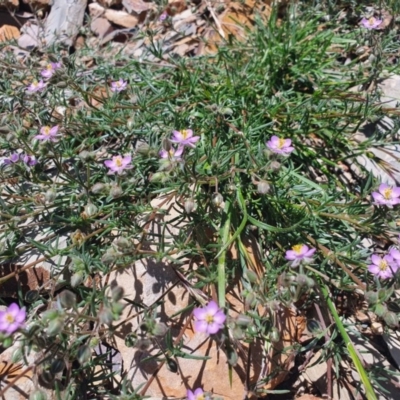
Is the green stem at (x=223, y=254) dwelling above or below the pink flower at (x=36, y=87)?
below

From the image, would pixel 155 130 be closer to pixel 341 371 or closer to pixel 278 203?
pixel 278 203

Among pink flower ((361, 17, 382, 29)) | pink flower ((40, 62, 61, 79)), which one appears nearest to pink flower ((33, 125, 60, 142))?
pink flower ((40, 62, 61, 79))

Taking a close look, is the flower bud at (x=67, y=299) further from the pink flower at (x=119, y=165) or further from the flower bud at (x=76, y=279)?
the pink flower at (x=119, y=165)

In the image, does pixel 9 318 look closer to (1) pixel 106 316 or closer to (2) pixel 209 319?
(1) pixel 106 316

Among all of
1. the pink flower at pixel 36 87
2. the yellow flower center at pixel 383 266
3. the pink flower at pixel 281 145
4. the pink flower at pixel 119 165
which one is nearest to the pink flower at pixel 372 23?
the pink flower at pixel 281 145

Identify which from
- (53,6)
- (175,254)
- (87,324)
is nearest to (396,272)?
(175,254)
